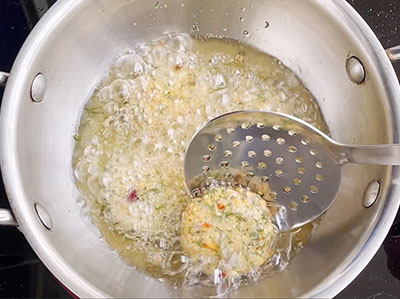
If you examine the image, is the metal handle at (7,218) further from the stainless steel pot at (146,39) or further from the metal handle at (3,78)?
the metal handle at (3,78)

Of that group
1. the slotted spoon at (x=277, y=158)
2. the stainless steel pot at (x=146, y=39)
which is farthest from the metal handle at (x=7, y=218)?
the slotted spoon at (x=277, y=158)

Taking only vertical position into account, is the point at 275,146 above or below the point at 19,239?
above

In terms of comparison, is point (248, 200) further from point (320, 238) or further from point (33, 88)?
point (33, 88)

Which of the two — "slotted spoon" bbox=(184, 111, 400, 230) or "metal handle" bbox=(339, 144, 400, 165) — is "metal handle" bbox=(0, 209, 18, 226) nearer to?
"slotted spoon" bbox=(184, 111, 400, 230)

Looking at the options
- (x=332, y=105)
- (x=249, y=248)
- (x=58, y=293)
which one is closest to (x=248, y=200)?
(x=249, y=248)

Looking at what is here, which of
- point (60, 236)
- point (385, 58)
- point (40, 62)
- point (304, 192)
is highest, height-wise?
point (385, 58)

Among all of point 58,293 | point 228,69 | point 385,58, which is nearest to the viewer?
point 385,58

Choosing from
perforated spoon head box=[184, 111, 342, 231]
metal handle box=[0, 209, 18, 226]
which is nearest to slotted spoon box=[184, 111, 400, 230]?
perforated spoon head box=[184, 111, 342, 231]
